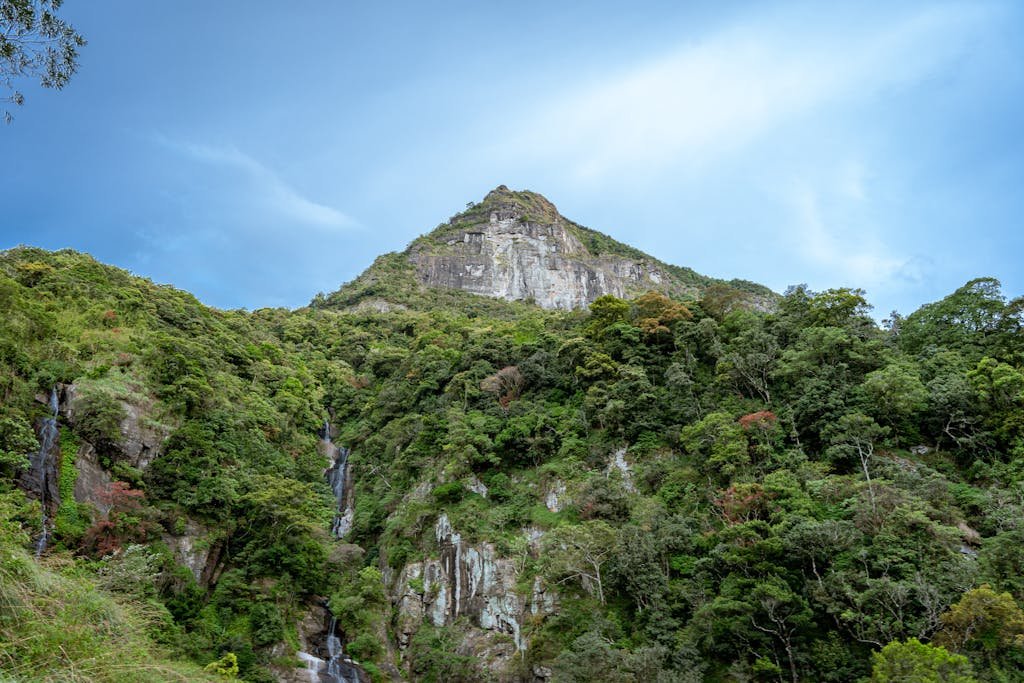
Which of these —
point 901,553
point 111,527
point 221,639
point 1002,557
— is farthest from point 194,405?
point 1002,557

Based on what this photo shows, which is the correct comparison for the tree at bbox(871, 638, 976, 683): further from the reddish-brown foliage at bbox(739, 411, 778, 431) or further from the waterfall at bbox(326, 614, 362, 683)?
the waterfall at bbox(326, 614, 362, 683)

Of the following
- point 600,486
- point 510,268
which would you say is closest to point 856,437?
point 600,486

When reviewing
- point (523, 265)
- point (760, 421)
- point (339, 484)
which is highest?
point (523, 265)

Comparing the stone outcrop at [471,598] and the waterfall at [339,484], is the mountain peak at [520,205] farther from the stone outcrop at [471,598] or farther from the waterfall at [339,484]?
the stone outcrop at [471,598]

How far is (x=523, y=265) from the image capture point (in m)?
84.6

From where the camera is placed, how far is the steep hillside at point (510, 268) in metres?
79.7

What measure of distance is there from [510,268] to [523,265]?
6.65 feet

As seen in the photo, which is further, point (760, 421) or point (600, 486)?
point (760, 421)

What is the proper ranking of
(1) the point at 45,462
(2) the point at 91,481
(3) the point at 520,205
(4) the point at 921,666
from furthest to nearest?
(3) the point at 520,205 < (2) the point at 91,481 < (1) the point at 45,462 < (4) the point at 921,666

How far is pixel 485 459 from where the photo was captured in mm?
30422

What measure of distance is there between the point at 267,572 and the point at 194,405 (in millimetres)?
9681

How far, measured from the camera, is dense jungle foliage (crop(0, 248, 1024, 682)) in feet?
53.7

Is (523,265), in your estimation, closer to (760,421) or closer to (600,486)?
(760,421)

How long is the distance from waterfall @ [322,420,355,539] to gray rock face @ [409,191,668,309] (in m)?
42.8
